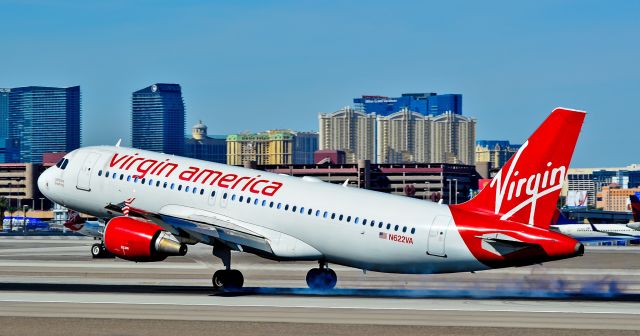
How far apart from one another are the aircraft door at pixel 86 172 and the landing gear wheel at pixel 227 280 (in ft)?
30.0

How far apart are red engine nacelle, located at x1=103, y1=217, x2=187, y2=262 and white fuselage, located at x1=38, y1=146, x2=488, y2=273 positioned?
3.94m

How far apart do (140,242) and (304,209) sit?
6.98m

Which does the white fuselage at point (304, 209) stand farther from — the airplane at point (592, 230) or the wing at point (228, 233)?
the airplane at point (592, 230)

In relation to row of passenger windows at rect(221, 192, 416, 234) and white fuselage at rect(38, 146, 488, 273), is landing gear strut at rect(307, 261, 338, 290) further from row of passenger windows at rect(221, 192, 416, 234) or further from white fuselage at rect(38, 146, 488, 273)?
row of passenger windows at rect(221, 192, 416, 234)

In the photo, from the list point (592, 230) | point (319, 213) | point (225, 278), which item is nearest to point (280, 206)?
point (319, 213)

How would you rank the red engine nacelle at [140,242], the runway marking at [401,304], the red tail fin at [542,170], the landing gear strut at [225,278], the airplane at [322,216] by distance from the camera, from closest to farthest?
1. the runway marking at [401,304]
2. the red tail fin at [542,170]
3. the airplane at [322,216]
4. the red engine nacelle at [140,242]
5. the landing gear strut at [225,278]

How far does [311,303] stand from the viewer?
4444 centimetres

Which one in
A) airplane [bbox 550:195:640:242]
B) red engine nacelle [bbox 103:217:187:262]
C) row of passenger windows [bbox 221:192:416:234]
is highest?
row of passenger windows [bbox 221:192:416:234]

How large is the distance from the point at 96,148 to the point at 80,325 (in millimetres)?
20847

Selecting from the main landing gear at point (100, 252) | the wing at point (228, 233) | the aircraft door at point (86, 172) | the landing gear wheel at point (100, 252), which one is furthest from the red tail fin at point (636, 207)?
the wing at point (228, 233)

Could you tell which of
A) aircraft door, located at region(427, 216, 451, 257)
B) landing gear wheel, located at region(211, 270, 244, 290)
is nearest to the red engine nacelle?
landing gear wheel, located at region(211, 270, 244, 290)

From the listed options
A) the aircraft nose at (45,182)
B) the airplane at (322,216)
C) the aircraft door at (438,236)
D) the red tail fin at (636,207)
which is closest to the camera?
the airplane at (322,216)

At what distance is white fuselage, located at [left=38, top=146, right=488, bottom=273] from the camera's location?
4694 cm

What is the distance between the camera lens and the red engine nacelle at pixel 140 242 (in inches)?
1873
